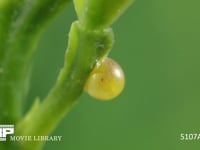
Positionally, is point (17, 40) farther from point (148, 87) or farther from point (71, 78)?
point (148, 87)

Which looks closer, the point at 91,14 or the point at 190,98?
the point at 91,14

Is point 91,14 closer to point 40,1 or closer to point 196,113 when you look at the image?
point 40,1

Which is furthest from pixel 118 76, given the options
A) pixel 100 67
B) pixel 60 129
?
pixel 60 129

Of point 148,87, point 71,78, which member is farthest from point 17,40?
point 148,87

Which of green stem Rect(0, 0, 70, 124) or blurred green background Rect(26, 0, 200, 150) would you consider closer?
green stem Rect(0, 0, 70, 124)
